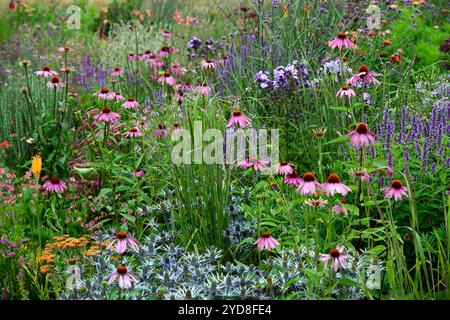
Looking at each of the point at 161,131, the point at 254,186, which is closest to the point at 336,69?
the point at 254,186

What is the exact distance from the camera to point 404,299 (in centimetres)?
293

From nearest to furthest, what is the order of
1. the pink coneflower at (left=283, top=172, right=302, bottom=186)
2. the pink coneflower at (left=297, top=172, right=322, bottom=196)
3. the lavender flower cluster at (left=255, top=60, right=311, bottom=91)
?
the pink coneflower at (left=297, top=172, right=322, bottom=196) < the pink coneflower at (left=283, top=172, right=302, bottom=186) < the lavender flower cluster at (left=255, top=60, right=311, bottom=91)

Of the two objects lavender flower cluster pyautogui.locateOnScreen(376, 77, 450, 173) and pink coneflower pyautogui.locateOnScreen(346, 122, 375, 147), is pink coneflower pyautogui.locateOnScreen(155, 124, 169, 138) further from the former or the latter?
pink coneflower pyautogui.locateOnScreen(346, 122, 375, 147)

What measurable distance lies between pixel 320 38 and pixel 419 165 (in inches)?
81.9

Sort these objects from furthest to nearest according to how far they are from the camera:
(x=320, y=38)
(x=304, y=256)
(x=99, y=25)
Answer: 1. (x=99, y=25)
2. (x=320, y=38)
3. (x=304, y=256)

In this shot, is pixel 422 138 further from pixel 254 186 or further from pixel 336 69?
pixel 254 186

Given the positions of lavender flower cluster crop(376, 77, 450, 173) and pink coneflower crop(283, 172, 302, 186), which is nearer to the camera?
pink coneflower crop(283, 172, 302, 186)

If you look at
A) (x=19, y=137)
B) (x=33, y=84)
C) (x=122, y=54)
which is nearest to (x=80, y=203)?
(x=19, y=137)

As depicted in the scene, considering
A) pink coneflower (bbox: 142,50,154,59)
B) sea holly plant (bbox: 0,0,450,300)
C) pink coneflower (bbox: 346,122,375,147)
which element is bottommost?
sea holly plant (bbox: 0,0,450,300)

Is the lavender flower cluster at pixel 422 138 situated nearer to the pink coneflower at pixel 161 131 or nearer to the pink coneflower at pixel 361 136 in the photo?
the pink coneflower at pixel 361 136

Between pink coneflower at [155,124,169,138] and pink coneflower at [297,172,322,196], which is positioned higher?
pink coneflower at [297,172,322,196]

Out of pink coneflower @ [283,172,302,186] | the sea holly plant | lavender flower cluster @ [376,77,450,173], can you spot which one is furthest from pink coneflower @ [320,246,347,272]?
lavender flower cluster @ [376,77,450,173]

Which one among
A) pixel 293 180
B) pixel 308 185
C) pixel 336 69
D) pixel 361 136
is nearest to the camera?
pixel 308 185

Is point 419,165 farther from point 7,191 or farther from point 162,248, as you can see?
point 7,191
